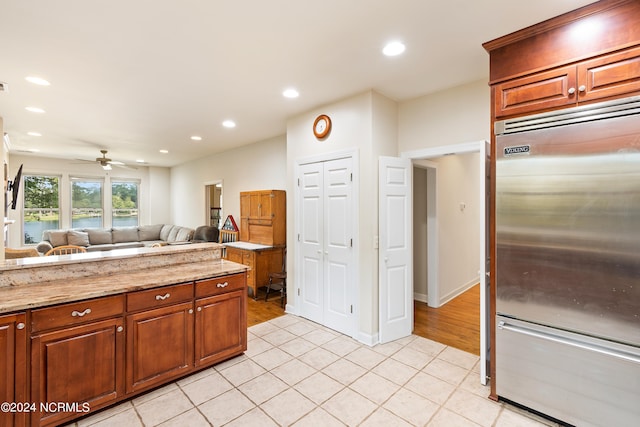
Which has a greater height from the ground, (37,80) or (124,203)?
(37,80)

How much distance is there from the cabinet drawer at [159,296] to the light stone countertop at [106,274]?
5 cm

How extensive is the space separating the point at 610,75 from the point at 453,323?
3.05 metres

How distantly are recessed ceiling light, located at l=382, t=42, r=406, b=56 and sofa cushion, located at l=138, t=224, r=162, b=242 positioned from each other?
8.20 meters

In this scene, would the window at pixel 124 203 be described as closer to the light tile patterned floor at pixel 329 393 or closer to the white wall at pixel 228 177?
the white wall at pixel 228 177

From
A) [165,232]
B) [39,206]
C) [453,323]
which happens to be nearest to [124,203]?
[165,232]

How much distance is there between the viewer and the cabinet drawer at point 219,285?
8.47 ft

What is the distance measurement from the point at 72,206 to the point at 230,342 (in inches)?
299

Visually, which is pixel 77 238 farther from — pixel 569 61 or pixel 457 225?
pixel 569 61

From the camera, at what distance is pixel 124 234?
25.9 ft

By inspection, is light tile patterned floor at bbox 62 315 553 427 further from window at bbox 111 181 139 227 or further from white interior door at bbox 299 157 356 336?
window at bbox 111 181 139 227

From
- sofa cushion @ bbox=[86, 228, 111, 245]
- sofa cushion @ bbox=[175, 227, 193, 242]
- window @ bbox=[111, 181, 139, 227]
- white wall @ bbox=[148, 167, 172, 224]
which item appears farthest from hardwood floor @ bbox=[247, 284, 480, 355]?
window @ bbox=[111, 181, 139, 227]

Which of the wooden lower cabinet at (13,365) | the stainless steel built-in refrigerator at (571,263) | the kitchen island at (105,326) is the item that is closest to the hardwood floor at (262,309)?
the kitchen island at (105,326)

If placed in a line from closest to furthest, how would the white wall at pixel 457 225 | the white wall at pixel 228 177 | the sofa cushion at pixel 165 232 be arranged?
the white wall at pixel 457 225 < the white wall at pixel 228 177 < the sofa cushion at pixel 165 232

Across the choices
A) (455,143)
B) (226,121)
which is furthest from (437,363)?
(226,121)
